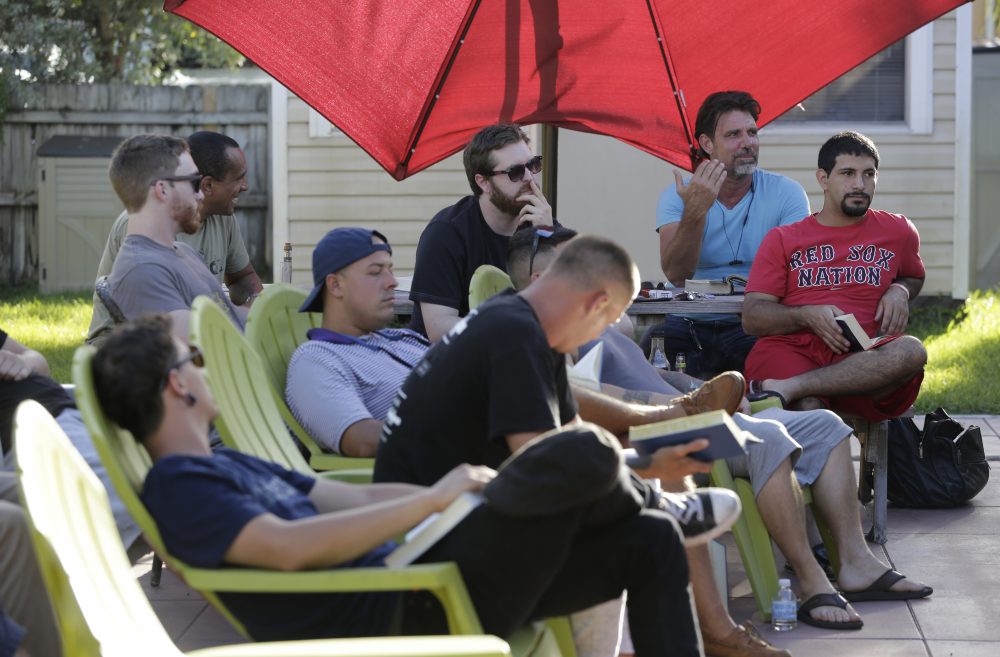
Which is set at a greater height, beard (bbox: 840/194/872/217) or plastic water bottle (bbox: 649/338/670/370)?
beard (bbox: 840/194/872/217)

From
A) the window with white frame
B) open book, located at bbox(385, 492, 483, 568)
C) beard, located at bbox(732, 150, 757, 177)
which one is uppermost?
the window with white frame

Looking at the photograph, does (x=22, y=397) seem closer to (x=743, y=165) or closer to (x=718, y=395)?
(x=718, y=395)

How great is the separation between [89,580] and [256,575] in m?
0.40

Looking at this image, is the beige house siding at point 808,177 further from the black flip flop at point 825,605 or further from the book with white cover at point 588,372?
the book with white cover at point 588,372

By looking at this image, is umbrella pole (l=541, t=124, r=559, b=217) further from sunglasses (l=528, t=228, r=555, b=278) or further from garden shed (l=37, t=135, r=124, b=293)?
garden shed (l=37, t=135, r=124, b=293)

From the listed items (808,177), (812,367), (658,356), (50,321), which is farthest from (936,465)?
(50,321)

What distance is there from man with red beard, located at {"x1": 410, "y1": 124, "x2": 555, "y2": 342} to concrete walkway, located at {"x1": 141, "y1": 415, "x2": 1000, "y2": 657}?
4.63 ft

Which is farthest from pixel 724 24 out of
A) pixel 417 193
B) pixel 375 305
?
pixel 417 193

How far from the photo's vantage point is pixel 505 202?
5.45 meters

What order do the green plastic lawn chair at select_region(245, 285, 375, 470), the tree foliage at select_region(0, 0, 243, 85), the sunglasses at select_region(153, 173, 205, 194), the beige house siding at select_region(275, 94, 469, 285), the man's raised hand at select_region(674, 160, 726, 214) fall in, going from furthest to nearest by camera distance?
the tree foliage at select_region(0, 0, 243, 85) < the beige house siding at select_region(275, 94, 469, 285) < the man's raised hand at select_region(674, 160, 726, 214) < the sunglasses at select_region(153, 173, 205, 194) < the green plastic lawn chair at select_region(245, 285, 375, 470)

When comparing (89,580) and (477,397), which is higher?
(477,397)

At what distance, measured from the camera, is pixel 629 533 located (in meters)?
3.03

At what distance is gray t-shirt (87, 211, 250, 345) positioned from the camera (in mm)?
5441

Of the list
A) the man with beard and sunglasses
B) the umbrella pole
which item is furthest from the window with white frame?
the umbrella pole
